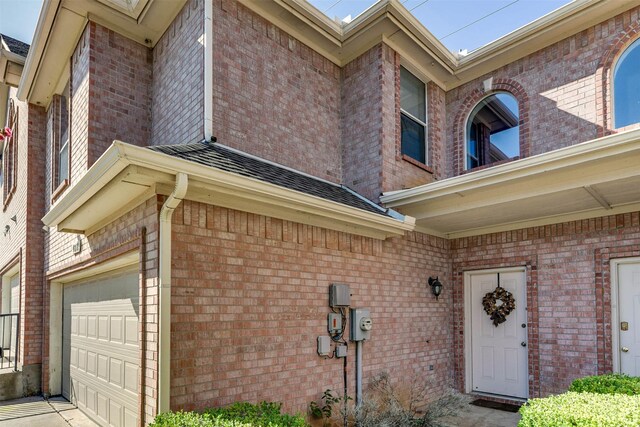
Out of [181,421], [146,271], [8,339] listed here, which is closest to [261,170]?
[146,271]

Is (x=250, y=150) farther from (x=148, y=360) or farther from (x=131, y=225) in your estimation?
(x=148, y=360)

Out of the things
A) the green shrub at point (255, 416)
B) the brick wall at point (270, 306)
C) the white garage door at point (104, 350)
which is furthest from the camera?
the white garage door at point (104, 350)

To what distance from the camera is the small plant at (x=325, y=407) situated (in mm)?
4891

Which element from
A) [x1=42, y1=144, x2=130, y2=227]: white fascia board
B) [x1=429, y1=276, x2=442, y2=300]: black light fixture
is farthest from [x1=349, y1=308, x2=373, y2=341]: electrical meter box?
[x1=42, y1=144, x2=130, y2=227]: white fascia board

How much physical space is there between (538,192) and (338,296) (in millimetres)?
2759

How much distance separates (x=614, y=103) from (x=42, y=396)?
10.2 meters

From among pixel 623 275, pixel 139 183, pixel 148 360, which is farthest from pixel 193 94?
pixel 623 275

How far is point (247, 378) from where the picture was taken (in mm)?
4289

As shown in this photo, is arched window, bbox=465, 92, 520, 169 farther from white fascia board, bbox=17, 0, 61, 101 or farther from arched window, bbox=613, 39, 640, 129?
white fascia board, bbox=17, 0, 61, 101

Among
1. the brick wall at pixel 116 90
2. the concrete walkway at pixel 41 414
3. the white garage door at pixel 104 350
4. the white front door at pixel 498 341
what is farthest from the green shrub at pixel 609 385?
the brick wall at pixel 116 90

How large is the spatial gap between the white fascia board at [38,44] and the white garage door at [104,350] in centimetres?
361

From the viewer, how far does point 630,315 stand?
5770 millimetres

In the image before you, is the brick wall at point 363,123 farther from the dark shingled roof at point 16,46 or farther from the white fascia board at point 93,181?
the dark shingled roof at point 16,46

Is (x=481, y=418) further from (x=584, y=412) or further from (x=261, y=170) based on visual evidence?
(x=261, y=170)
